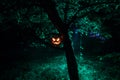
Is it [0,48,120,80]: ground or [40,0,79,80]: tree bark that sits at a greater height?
[40,0,79,80]: tree bark

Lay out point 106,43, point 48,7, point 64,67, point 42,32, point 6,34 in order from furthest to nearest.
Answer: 1. point 106,43
2. point 6,34
3. point 64,67
4. point 42,32
5. point 48,7

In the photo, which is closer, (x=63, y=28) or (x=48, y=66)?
(x=63, y=28)

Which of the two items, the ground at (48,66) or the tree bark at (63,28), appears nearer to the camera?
the tree bark at (63,28)

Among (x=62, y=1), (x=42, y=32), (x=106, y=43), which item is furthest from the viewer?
(x=106, y=43)

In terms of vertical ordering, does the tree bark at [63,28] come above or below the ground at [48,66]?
above

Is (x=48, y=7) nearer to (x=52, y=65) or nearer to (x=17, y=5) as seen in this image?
(x=17, y=5)

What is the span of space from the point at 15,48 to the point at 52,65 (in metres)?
4.01

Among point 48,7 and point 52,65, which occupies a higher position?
point 48,7

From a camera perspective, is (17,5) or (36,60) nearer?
(17,5)

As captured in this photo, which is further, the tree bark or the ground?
the ground

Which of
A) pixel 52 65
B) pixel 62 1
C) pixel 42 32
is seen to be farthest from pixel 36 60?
pixel 62 1

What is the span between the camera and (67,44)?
27.0ft

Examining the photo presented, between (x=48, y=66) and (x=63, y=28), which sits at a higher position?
(x=63, y=28)

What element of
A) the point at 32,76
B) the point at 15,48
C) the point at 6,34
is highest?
the point at 6,34
